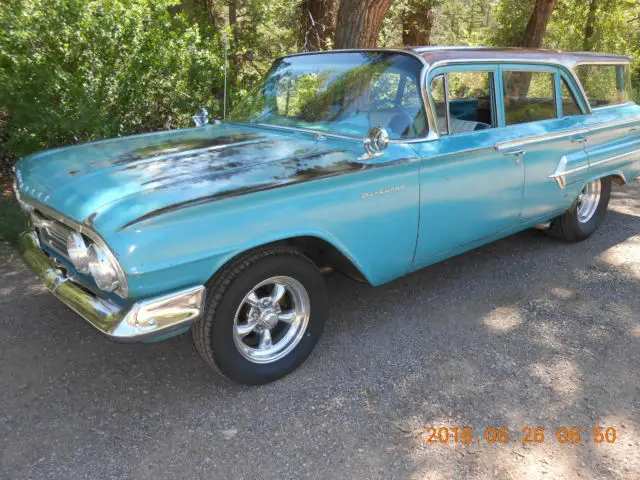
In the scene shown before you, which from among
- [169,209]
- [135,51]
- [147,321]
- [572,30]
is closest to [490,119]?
[169,209]

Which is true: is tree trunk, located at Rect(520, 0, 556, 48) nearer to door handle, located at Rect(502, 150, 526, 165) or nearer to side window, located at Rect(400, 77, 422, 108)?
door handle, located at Rect(502, 150, 526, 165)

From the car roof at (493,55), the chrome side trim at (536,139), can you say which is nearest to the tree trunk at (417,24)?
the car roof at (493,55)

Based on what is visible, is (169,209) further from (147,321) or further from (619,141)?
(619,141)

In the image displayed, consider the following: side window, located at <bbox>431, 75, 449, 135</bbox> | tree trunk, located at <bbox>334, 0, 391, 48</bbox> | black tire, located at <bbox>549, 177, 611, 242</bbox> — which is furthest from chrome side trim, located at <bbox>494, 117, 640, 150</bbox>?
tree trunk, located at <bbox>334, 0, 391, 48</bbox>

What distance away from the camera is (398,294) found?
13.1 ft

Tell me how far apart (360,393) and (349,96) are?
6.21ft

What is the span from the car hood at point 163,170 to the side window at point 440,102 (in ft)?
2.03

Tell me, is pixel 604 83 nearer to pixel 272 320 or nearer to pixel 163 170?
pixel 272 320

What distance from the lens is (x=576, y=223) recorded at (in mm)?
4883

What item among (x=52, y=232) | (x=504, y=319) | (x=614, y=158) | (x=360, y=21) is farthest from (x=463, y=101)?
(x=360, y=21)

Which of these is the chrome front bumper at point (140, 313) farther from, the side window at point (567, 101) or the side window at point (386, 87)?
the side window at point (567, 101)

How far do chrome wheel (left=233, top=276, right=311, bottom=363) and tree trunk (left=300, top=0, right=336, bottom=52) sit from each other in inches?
266

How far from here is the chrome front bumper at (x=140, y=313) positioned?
227 cm

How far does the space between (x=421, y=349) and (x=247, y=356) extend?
3.65 ft
